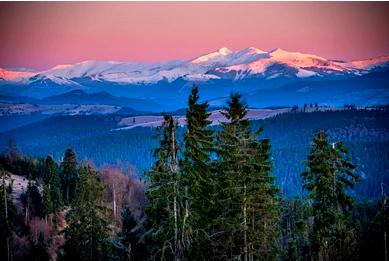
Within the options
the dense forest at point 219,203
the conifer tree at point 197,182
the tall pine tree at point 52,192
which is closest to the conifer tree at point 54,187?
the tall pine tree at point 52,192

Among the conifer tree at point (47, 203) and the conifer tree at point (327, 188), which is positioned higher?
the conifer tree at point (327, 188)

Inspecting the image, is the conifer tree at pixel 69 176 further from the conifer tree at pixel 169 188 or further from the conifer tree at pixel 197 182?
the conifer tree at pixel 169 188

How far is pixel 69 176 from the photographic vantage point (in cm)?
11325

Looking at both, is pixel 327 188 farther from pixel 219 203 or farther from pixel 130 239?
pixel 130 239

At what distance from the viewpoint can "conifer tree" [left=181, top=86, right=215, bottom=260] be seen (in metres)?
28.7

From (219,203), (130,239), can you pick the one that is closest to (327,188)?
(219,203)

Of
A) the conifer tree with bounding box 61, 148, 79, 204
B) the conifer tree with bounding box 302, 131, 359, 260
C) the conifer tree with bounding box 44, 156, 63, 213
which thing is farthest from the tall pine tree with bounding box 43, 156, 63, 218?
the conifer tree with bounding box 302, 131, 359, 260

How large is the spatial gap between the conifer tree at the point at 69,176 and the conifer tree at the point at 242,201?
8259 centimetres

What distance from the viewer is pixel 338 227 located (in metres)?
35.8

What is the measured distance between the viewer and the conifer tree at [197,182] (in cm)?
2874

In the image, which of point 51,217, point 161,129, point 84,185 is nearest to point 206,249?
point 161,129

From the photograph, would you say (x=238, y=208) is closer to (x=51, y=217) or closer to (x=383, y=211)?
(x=383, y=211)

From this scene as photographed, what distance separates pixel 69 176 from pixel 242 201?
87697 millimetres

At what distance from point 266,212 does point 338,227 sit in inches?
281
